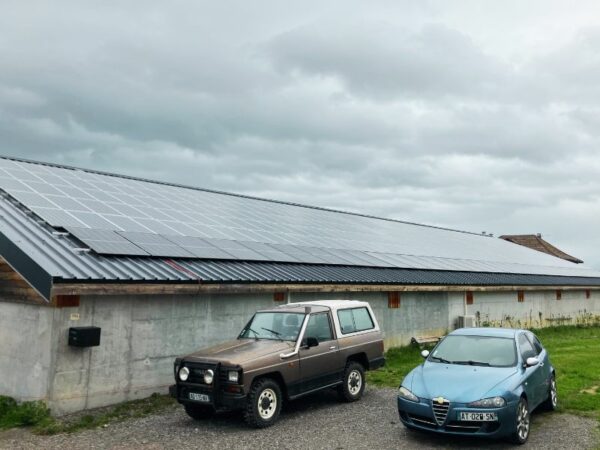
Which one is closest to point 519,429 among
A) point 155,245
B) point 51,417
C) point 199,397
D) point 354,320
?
point 354,320

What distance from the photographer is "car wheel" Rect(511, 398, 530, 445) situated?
26.6 feet

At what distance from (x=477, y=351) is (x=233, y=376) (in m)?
4.21

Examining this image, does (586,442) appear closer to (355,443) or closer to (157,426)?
(355,443)

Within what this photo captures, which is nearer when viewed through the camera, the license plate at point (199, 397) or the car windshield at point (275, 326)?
the license plate at point (199, 397)

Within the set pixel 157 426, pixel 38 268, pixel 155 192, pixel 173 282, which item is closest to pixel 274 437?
pixel 157 426

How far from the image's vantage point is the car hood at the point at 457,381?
26.4 ft

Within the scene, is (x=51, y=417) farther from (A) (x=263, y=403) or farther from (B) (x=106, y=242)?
(B) (x=106, y=242)

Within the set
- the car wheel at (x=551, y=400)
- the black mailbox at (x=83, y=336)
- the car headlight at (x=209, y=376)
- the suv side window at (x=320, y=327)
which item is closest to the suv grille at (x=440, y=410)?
the suv side window at (x=320, y=327)

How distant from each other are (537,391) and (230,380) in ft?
16.8

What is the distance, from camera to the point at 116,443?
8.47 meters

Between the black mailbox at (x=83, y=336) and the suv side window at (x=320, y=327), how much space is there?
12.6 feet

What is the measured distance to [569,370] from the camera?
14.2m

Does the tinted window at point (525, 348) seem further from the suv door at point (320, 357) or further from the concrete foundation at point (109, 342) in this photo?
the concrete foundation at point (109, 342)

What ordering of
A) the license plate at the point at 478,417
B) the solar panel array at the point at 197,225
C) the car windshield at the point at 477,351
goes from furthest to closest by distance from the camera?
the solar panel array at the point at 197,225 → the car windshield at the point at 477,351 → the license plate at the point at 478,417
